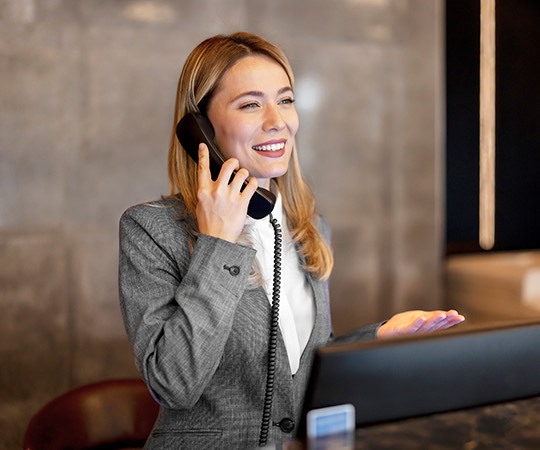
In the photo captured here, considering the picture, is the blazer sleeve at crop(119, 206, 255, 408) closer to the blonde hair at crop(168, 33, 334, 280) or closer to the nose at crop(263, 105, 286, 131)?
the blonde hair at crop(168, 33, 334, 280)

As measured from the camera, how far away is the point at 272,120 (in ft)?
4.20

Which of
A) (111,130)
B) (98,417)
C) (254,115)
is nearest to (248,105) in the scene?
(254,115)

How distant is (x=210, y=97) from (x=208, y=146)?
123mm

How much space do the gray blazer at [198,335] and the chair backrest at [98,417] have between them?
1.22ft

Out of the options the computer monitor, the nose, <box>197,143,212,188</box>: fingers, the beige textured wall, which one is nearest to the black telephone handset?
<box>197,143,212,188</box>: fingers

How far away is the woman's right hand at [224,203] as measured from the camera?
1.13 meters

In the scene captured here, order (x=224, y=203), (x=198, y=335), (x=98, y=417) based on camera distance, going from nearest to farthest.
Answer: (x=198, y=335), (x=224, y=203), (x=98, y=417)

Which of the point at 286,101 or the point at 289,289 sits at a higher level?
the point at 286,101

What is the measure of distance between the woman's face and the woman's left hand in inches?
16.4

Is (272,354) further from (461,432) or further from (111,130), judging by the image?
(111,130)

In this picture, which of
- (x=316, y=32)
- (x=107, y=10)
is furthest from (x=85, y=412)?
(x=316, y=32)

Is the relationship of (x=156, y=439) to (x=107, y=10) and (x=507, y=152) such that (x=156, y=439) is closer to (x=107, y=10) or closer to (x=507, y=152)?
(x=107, y=10)

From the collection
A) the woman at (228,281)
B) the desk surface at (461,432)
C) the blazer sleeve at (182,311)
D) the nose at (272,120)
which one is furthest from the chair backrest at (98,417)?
the desk surface at (461,432)

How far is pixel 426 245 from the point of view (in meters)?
3.15
